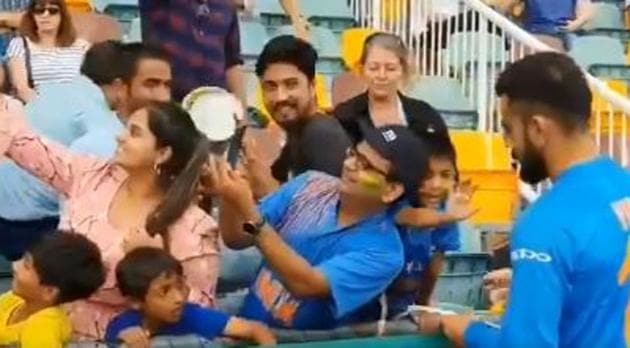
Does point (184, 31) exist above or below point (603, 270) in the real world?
above

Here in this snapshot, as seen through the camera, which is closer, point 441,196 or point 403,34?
point 441,196

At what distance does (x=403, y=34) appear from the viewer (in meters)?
10.3

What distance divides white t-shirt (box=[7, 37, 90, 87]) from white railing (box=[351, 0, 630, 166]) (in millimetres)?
2637

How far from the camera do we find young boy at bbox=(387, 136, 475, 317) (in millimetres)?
4352

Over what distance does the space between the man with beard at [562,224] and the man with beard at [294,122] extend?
3.66 ft

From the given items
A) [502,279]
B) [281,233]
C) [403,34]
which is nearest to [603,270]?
[281,233]

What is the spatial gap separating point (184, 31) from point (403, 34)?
186 inches

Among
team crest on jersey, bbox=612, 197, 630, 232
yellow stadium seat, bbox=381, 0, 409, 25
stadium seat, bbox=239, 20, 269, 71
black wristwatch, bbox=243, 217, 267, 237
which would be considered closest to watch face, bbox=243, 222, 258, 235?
black wristwatch, bbox=243, 217, 267, 237

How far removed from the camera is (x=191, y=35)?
18.7 feet

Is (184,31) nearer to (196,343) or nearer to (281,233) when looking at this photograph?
(281,233)

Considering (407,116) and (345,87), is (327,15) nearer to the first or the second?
(345,87)

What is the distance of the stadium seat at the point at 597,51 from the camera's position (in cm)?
1081

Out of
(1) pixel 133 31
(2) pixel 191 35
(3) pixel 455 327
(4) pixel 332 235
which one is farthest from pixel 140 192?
(1) pixel 133 31

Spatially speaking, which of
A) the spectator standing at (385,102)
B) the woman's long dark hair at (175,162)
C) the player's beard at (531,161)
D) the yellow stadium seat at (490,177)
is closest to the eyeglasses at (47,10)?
the spectator standing at (385,102)
